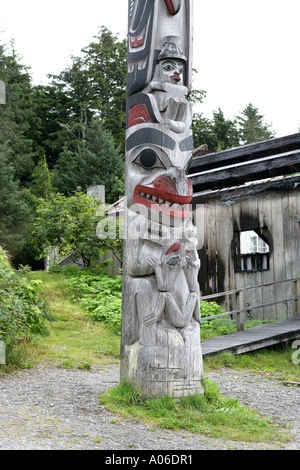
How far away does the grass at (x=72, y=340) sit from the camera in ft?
26.2

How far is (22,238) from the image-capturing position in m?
23.5

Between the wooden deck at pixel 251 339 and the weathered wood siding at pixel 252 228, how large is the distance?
155cm

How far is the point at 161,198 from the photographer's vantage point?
18.7ft

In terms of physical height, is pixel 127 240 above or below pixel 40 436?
above

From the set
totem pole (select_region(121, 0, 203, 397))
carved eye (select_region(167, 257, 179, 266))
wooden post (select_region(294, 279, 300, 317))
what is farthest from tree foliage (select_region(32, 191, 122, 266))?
carved eye (select_region(167, 257, 179, 266))

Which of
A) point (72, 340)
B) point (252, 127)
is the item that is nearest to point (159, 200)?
point (72, 340)

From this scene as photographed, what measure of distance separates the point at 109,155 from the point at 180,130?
21185 millimetres

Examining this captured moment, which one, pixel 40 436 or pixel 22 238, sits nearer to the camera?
pixel 40 436

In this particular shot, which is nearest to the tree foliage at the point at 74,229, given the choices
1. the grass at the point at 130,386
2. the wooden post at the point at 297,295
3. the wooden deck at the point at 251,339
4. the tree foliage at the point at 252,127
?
the grass at the point at 130,386

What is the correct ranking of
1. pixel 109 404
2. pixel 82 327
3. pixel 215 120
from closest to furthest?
pixel 109 404
pixel 82 327
pixel 215 120

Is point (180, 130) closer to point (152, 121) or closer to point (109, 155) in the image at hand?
point (152, 121)

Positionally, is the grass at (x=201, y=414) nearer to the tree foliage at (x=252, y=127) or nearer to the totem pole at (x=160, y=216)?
the totem pole at (x=160, y=216)
